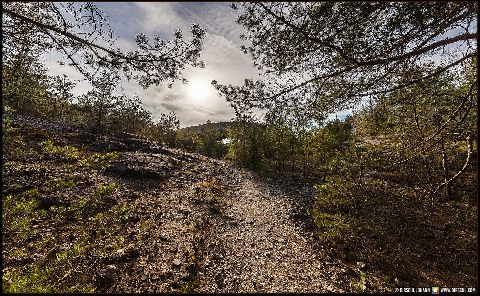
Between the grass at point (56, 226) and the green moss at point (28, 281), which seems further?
the green moss at point (28, 281)

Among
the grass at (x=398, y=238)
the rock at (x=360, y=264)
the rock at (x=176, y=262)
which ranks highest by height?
the grass at (x=398, y=238)

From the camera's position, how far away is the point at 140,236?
9.45 m

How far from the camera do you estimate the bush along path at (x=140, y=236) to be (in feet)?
21.0

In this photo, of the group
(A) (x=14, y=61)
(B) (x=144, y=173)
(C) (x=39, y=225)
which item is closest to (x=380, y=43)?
(A) (x=14, y=61)

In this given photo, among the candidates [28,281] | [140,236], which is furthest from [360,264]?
[28,281]

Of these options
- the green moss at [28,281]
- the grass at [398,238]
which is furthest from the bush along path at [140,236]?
the grass at [398,238]

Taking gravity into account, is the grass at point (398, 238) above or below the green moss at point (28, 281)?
above

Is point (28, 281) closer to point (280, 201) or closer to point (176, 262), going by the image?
point (176, 262)

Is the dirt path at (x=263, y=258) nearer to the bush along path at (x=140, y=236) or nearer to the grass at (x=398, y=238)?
the bush along path at (x=140, y=236)

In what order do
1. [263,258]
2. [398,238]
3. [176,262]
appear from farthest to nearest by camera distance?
[398,238]
[263,258]
[176,262]

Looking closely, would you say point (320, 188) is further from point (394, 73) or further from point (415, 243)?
point (394, 73)

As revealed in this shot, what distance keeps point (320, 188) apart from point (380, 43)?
7.20 m

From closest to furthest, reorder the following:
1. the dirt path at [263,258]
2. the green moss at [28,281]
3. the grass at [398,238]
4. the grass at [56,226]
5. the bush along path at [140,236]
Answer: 1. the grass at [56,226]
2. the green moss at [28,281]
3. the bush along path at [140,236]
4. the dirt path at [263,258]
5. the grass at [398,238]

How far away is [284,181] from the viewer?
2312 centimetres
